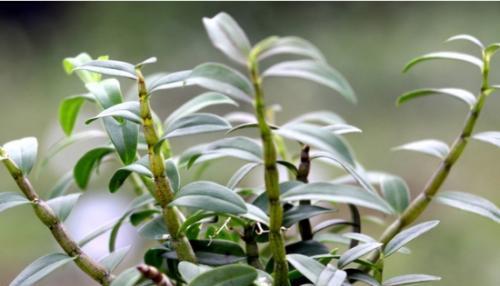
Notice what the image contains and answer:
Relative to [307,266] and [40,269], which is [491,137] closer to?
[307,266]

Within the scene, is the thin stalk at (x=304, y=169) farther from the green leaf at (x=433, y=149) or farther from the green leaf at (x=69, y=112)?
the green leaf at (x=69, y=112)

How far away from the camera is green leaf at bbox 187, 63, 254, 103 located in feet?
1.37

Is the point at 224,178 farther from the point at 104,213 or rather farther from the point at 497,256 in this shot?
the point at 497,256

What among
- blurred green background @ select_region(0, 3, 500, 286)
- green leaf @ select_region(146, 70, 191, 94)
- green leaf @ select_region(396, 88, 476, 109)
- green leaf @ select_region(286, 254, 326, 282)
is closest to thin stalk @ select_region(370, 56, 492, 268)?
green leaf @ select_region(396, 88, 476, 109)

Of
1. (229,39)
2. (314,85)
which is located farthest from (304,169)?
(314,85)

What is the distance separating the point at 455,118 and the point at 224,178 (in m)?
0.82

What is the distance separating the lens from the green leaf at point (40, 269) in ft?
1.68

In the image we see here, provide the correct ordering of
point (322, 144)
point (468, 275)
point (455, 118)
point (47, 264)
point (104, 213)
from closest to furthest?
point (322, 144), point (47, 264), point (468, 275), point (104, 213), point (455, 118)

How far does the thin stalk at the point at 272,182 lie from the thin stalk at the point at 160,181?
0.25 feet

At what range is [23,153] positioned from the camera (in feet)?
1.84

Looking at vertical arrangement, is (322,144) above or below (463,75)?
above

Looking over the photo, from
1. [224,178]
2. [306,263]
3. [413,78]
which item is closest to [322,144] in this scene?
[306,263]

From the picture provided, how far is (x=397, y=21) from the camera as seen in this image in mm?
3045

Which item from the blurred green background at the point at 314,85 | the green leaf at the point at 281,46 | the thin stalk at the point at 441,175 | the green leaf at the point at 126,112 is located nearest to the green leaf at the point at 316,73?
the green leaf at the point at 281,46
